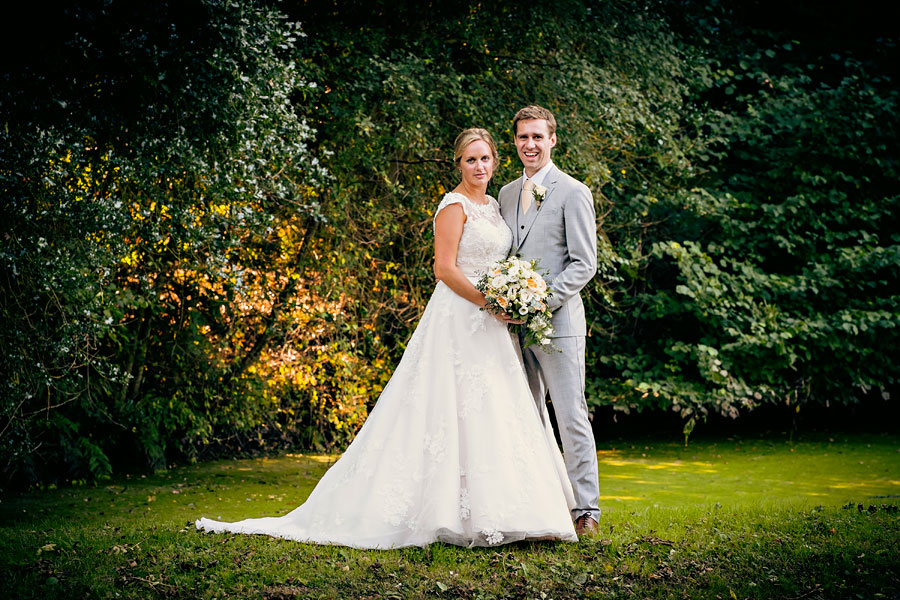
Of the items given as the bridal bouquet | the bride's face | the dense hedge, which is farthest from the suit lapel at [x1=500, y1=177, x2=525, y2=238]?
the dense hedge

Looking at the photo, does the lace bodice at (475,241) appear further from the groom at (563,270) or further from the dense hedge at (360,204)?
the dense hedge at (360,204)

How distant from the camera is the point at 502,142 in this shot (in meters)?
6.45

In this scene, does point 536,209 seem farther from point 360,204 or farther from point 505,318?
point 360,204

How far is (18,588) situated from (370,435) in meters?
1.61

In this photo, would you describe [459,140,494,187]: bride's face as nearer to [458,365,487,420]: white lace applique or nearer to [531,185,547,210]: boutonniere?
[531,185,547,210]: boutonniere

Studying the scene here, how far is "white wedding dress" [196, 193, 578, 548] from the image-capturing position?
144 inches

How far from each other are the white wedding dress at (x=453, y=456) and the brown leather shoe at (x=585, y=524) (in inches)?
4.2

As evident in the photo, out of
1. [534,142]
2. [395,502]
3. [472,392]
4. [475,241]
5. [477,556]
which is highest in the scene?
[534,142]

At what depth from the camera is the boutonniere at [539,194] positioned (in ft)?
13.3

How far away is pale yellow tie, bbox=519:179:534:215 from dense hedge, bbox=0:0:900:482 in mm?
1894

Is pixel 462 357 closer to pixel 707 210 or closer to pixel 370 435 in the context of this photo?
pixel 370 435

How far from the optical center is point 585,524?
3918 millimetres

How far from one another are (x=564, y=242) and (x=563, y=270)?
177mm

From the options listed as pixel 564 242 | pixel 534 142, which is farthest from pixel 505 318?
pixel 534 142
